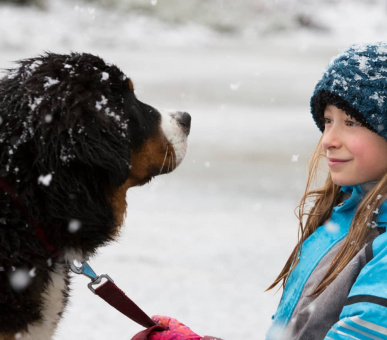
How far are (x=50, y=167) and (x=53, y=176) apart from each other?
0.12 ft

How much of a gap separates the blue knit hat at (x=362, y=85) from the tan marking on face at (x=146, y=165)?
0.79 meters

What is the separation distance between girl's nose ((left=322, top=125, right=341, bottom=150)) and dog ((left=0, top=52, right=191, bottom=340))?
782 mm

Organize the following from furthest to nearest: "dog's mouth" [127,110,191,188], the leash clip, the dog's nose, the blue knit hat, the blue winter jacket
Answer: the dog's nose, "dog's mouth" [127,110,191,188], the leash clip, the blue knit hat, the blue winter jacket

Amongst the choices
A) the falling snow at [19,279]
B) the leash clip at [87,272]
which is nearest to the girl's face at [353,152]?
the leash clip at [87,272]

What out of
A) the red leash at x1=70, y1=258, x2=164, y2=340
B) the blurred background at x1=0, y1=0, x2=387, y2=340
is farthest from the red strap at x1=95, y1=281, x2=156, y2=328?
the blurred background at x1=0, y1=0, x2=387, y2=340

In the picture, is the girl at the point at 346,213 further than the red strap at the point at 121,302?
No

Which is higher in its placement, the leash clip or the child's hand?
the leash clip

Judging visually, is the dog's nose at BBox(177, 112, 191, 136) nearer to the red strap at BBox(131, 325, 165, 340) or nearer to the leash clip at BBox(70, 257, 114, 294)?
the leash clip at BBox(70, 257, 114, 294)

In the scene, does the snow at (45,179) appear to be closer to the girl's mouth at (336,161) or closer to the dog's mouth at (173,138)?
the dog's mouth at (173,138)

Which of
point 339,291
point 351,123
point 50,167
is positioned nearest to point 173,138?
point 50,167

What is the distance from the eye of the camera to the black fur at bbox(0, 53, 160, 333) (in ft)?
6.95

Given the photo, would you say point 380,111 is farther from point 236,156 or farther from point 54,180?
point 236,156

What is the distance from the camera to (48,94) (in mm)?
2182

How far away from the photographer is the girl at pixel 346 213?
1.96 m
